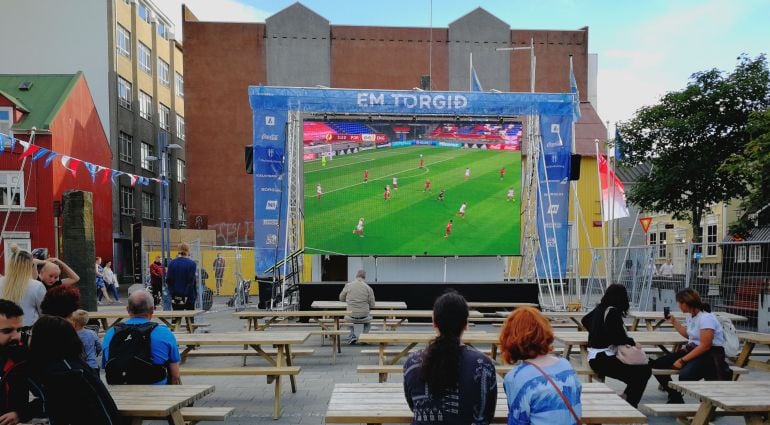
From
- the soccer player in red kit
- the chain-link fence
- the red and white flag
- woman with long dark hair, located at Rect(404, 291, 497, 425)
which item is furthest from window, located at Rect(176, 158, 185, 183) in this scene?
woman with long dark hair, located at Rect(404, 291, 497, 425)

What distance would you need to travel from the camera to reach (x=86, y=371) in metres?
3.70

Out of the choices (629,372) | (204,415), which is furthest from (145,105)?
(629,372)

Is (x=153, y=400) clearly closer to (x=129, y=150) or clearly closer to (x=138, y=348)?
(x=138, y=348)

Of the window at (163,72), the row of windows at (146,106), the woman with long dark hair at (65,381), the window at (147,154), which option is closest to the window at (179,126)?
the row of windows at (146,106)

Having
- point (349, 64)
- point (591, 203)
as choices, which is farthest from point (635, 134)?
point (349, 64)

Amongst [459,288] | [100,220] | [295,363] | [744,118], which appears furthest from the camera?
[100,220]

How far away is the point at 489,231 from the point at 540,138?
281 centimetres

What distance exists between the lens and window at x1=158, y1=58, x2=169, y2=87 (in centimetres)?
4491

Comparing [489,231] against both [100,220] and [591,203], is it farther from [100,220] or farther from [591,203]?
[100,220]

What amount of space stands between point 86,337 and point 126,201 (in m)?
36.8

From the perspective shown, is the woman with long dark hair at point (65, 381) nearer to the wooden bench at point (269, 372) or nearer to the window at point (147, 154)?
the wooden bench at point (269, 372)

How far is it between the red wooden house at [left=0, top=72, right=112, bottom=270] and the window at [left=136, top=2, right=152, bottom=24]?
11799 mm

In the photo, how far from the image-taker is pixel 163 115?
45.4 metres

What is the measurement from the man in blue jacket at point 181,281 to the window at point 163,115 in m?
36.0
